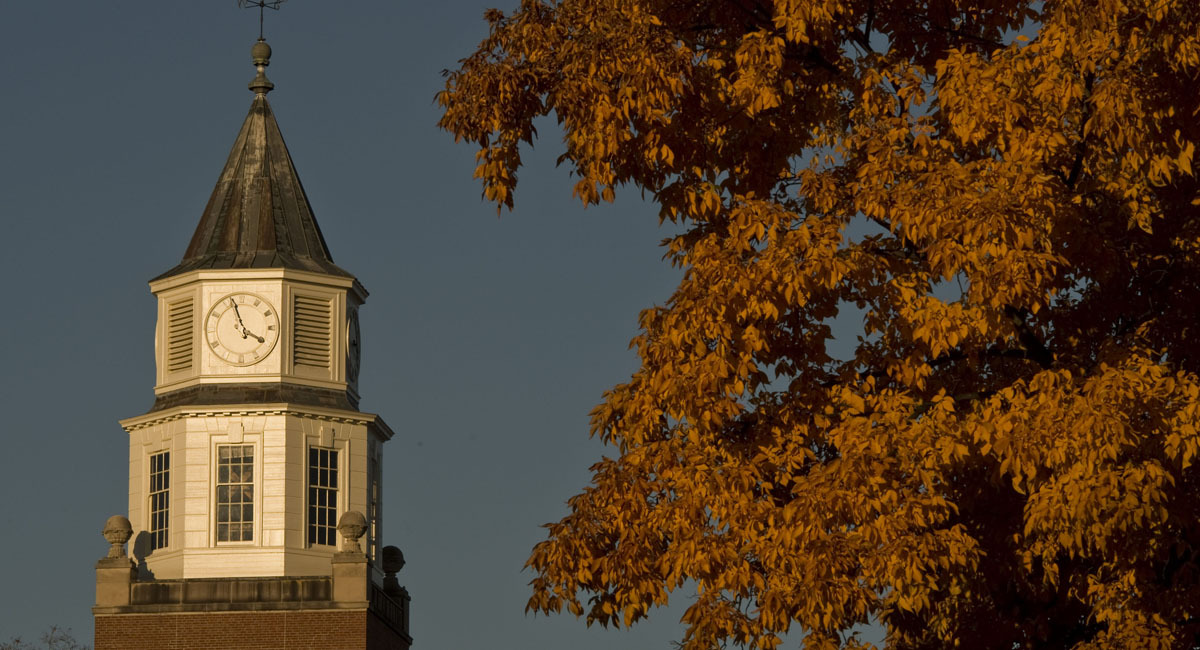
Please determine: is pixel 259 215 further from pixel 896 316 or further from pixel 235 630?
pixel 896 316

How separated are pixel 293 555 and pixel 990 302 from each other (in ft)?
76.5

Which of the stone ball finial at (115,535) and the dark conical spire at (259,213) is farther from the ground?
the dark conical spire at (259,213)

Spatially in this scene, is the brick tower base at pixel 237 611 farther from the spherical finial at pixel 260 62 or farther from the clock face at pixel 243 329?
the spherical finial at pixel 260 62

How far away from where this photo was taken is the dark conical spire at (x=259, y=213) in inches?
1469

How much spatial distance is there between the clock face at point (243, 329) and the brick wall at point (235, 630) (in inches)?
174

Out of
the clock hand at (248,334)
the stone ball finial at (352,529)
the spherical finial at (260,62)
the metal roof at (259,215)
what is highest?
the spherical finial at (260,62)

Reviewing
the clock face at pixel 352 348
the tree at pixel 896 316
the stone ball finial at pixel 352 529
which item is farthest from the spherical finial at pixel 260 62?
the tree at pixel 896 316

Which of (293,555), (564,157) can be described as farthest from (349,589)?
(564,157)

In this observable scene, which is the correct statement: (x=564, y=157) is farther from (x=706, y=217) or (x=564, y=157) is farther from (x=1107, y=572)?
(x=1107, y=572)

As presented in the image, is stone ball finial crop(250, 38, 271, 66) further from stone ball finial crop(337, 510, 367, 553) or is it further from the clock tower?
stone ball finial crop(337, 510, 367, 553)

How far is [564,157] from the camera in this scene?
650 inches

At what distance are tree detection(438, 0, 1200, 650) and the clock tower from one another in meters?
19.8

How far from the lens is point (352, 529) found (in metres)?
35.4

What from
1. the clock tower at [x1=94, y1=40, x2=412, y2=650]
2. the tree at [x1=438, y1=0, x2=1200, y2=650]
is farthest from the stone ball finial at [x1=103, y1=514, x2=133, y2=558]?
the tree at [x1=438, y1=0, x2=1200, y2=650]
